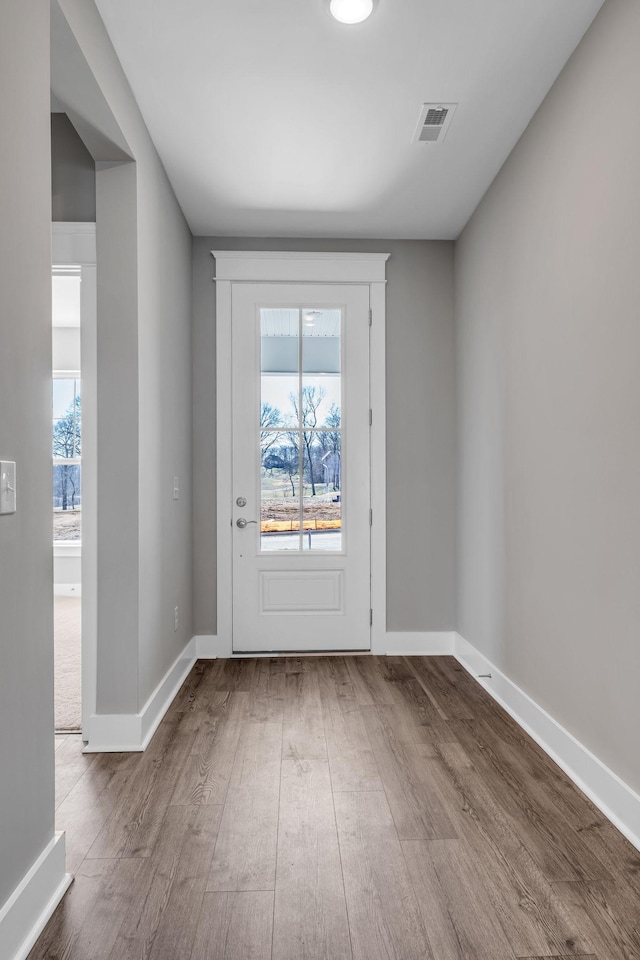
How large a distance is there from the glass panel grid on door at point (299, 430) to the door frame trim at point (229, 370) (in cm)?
20

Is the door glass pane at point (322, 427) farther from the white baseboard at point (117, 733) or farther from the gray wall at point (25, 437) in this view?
the gray wall at point (25, 437)

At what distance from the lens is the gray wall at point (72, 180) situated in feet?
9.23

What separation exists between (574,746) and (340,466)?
2.18m

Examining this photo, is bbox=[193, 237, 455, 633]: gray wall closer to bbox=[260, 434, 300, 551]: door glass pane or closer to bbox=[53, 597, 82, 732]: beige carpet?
bbox=[260, 434, 300, 551]: door glass pane

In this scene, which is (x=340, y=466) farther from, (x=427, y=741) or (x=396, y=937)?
(x=396, y=937)

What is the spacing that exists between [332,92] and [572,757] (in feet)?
8.89

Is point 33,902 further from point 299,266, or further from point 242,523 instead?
point 299,266

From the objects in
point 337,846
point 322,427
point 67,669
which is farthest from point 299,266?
point 337,846

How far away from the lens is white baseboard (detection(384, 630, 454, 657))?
4082 millimetres

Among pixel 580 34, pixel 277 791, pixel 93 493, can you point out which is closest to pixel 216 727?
pixel 277 791

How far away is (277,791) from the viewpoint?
227 cm

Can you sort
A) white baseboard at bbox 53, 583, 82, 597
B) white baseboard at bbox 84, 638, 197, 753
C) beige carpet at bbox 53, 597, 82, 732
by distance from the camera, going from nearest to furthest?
white baseboard at bbox 84, 638, 197, 753
beige carpet at bbox 53, 597, 82, 732
white baseboard at bbox 53, 583, 82, 597

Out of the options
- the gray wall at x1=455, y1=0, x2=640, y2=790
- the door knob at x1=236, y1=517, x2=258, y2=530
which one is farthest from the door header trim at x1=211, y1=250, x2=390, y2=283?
the door knob at x1=236, y1=517, x2=258, y2=530

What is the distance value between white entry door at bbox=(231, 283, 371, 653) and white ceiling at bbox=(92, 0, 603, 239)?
2.11 feet
